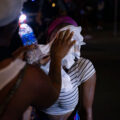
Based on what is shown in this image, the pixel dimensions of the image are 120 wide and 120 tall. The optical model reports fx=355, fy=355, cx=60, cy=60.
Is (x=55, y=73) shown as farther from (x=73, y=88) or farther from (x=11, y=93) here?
(x=73, y=88)

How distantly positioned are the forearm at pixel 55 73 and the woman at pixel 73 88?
1.53 ft

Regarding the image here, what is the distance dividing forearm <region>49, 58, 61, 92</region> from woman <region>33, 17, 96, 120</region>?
0.46m

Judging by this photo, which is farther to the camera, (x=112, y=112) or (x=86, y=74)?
(x=112, y=112)

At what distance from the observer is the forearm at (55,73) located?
1.92 meters

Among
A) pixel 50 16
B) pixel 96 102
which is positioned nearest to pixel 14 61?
pixel 96 102

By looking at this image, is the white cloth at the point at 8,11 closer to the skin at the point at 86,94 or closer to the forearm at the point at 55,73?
the forearm at the point at 55,73

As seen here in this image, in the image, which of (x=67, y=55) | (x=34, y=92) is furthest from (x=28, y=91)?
(x=67, y=55)

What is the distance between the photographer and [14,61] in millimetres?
1762

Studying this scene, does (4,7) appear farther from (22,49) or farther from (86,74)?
(86,74)

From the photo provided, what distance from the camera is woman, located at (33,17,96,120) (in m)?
2.51

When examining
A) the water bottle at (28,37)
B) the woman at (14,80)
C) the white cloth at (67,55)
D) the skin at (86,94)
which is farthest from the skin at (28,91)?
the skin at (86,94)

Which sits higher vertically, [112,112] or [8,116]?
[8,116]

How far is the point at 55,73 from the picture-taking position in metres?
1.97

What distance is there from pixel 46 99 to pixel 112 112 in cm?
469
